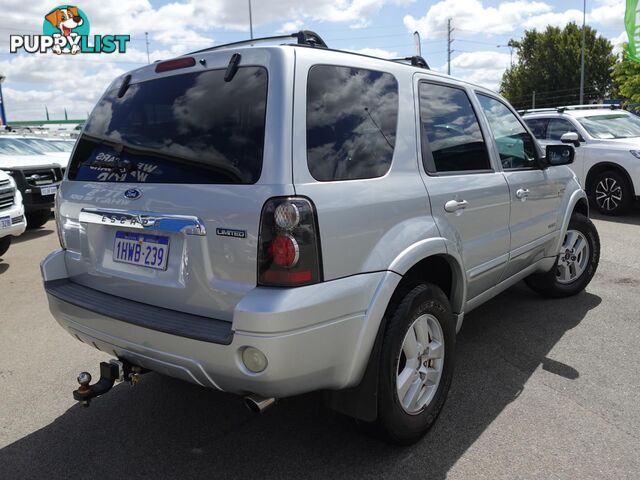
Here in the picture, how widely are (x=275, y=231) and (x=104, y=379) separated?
4.03 ft

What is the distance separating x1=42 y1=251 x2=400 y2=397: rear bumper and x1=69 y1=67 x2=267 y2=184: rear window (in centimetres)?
53

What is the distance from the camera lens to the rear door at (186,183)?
2.11 m

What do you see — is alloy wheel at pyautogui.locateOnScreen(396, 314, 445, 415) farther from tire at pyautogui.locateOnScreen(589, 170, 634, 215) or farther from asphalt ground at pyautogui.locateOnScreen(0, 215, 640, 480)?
tire at pyautogui.locateOnScreen(589, 170, 634, 215)

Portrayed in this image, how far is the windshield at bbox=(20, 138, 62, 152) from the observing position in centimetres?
1118

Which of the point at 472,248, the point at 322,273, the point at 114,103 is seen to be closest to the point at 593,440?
the point at 472,248

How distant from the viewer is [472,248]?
3109 millimetres

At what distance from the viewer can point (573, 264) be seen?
485 centimetres

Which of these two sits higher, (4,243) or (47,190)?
(47,190)

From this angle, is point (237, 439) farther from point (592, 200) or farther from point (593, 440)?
point (592, 200)

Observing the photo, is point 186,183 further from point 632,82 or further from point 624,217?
point 632,82

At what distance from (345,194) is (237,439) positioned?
4.77 ft

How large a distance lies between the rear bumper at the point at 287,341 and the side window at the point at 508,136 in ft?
5.88

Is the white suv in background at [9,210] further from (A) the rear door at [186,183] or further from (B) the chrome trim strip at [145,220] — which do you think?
(B) the chrome trim strip at [145,220]

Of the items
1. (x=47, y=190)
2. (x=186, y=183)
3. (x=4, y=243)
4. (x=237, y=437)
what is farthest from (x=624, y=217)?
(x=47, y=190)
